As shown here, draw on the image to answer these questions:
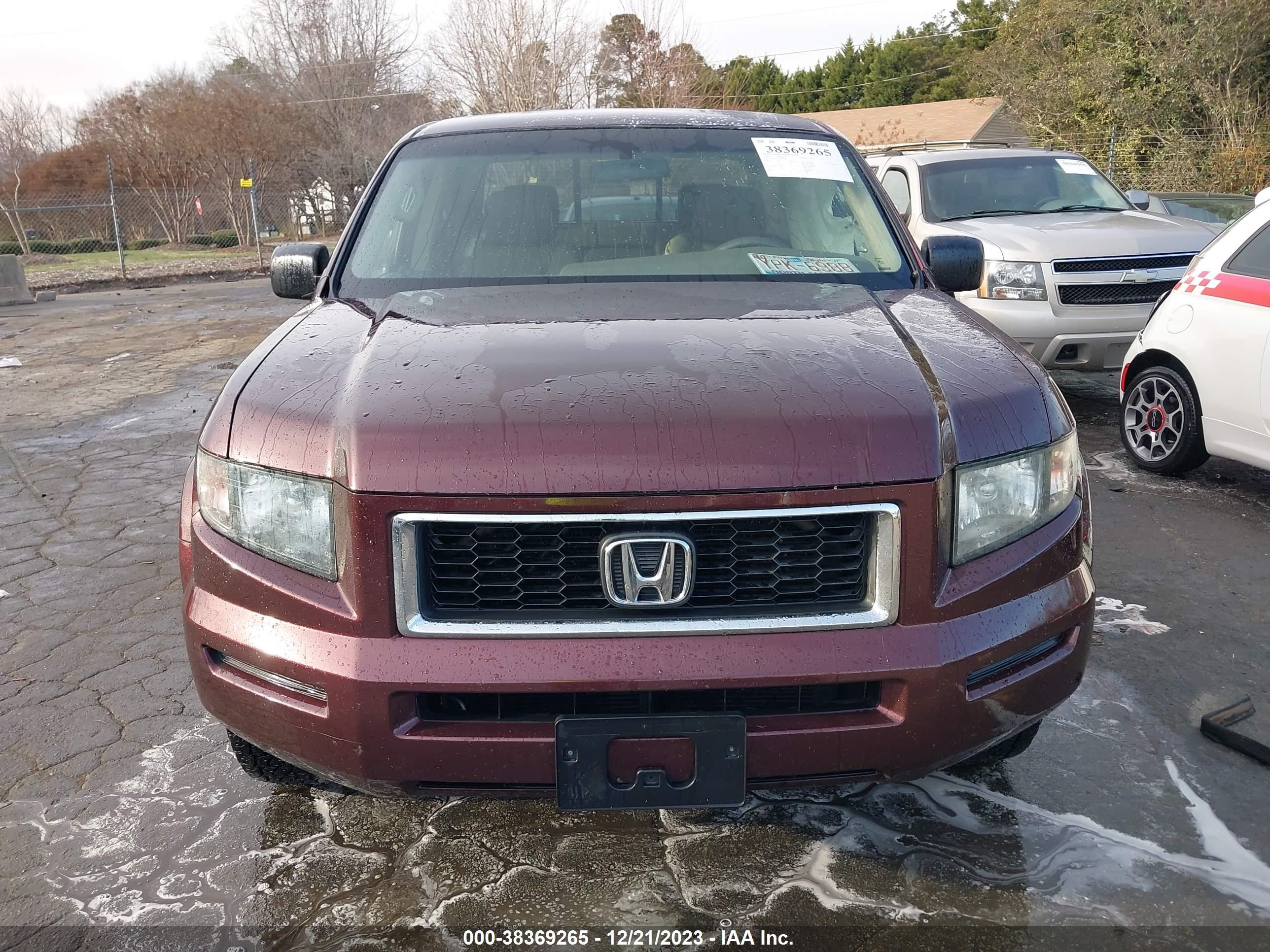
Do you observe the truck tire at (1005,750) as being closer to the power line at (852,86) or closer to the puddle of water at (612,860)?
the puddle of water at (612,860)

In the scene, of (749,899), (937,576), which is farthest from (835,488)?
(749,899)

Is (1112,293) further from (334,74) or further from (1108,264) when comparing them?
(334,74)

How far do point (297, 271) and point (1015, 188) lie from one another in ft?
21.9

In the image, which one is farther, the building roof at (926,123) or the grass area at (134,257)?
the building roof at (926,123)

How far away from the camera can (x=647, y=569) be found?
1.93 m

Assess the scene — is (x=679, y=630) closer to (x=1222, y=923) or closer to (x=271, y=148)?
(x=1222, y=923)

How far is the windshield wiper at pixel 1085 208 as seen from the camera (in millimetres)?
8172

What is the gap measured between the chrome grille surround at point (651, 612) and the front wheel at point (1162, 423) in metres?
3.98

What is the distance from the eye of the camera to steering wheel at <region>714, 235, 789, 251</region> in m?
3.12

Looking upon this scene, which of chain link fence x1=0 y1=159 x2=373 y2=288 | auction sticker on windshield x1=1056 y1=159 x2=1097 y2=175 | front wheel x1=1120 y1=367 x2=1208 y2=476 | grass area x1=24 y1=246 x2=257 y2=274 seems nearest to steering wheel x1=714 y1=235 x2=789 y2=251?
front wheel x1=1120 y1=367 x2=1208 y2=476

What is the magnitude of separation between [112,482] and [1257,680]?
18.0 feet

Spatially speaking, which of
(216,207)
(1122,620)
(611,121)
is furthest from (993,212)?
(216,207)

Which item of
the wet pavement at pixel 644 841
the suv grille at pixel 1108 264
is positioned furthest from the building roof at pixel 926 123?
the wet pavement at pixel 644 841

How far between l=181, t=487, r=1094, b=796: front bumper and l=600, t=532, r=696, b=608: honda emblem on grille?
0.25 ft
